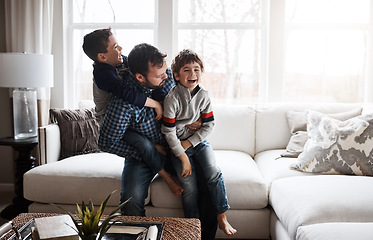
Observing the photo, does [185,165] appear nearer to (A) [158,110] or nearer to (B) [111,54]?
(A) [158,110]

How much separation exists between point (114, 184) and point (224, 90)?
1.60 metres

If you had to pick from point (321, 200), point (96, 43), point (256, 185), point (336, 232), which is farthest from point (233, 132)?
point (336, 232)

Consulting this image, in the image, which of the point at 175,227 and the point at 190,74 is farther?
the point at 190,74

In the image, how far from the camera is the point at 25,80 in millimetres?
2881

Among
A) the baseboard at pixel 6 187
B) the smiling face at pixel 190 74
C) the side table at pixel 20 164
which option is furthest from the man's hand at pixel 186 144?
the baseboard at pixel 6 187

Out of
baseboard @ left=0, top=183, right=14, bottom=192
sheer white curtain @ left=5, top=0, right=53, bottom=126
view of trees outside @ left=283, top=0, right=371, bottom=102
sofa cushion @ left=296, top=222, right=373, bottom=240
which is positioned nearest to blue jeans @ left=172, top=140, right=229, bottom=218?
sofa cushion @ left=296, top=222, right=373, bottom=240

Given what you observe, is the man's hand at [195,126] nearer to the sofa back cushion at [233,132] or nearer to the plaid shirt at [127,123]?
the plaid shirt at [127,123]

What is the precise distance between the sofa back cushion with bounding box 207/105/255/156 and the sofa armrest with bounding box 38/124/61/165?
1.14m

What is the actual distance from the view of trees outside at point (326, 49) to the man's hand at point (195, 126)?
1.59 metres

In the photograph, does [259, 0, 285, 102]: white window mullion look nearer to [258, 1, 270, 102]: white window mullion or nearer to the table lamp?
[258, 1, 270, 102]: white window mullion

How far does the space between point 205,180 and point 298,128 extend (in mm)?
991

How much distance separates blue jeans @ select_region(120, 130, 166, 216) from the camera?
80.9 inches

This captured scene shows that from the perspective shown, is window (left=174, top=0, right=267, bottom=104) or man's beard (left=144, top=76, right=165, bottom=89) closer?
man's beard (left=144, top=76, right=165, bottom=89)

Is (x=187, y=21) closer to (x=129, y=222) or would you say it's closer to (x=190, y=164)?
(x=190, y=164)
